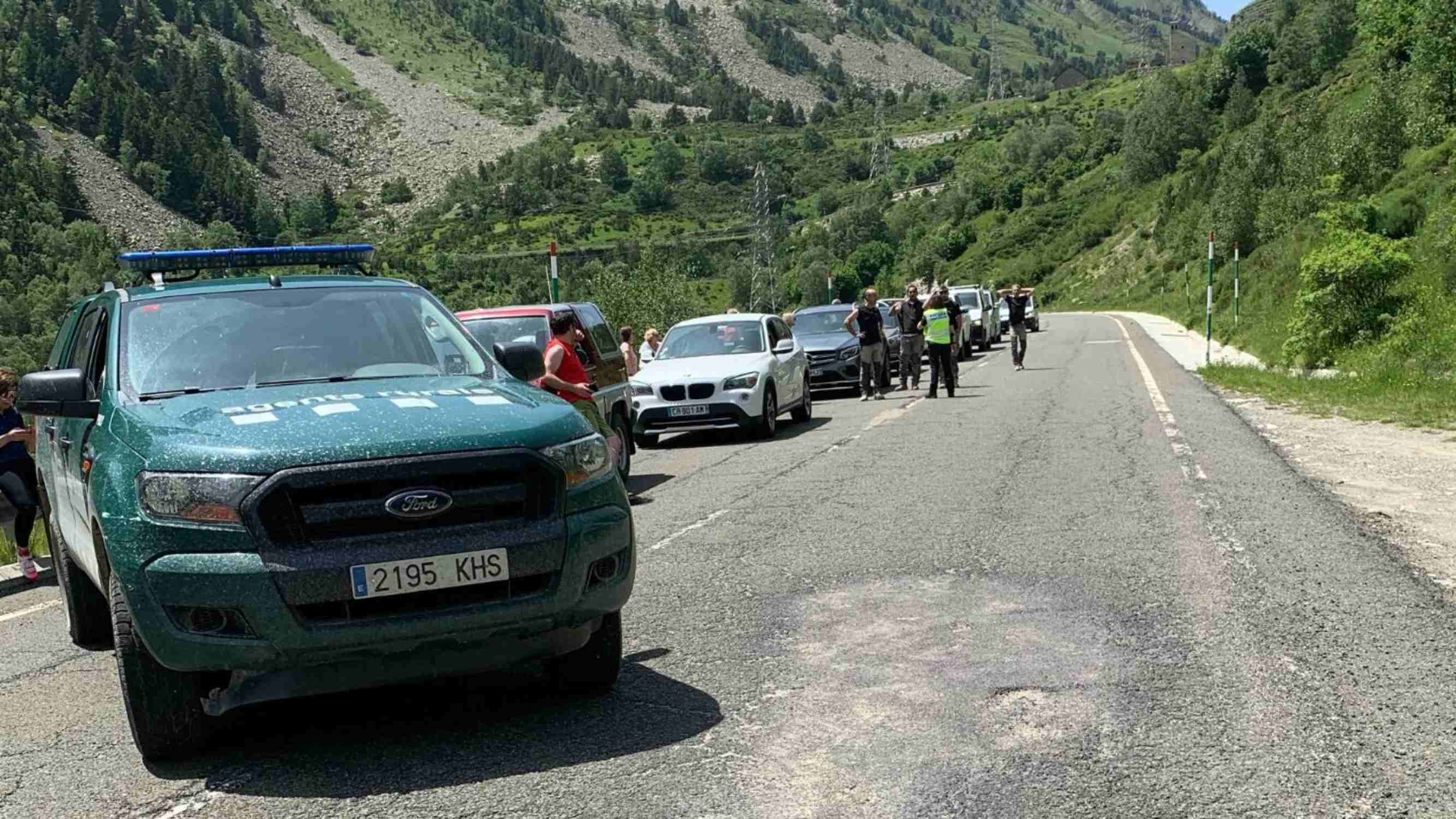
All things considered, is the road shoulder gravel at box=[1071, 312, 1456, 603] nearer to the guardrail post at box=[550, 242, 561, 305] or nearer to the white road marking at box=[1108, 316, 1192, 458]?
the white road marking at box=[1108, 316, 1192, 458]

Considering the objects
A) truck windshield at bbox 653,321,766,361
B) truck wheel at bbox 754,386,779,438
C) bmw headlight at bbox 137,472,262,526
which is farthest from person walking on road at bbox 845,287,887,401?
bmw headlight at bbox 137,472,262,526

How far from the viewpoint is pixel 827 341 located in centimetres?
2403

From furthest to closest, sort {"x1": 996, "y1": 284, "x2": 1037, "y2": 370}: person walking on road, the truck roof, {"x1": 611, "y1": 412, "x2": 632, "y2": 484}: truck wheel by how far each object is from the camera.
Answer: {"x1": 996, "y1": 284, "x2": 1037, "y2": 370}: person walking on road
{"x1": 611, "y1": 412, "x2": 632, "y2": 484}: truck wheel
the truck roof

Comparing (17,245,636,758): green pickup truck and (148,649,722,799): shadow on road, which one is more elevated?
(17,245,636,758): green pickup truck

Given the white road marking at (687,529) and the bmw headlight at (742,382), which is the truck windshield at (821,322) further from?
the white road marking at (687,529)

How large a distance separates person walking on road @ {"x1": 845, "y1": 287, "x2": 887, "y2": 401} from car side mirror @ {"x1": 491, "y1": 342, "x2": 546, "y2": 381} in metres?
15.8

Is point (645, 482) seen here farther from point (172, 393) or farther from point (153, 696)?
point (153, 696)

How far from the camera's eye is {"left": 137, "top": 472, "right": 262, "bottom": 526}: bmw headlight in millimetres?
4285

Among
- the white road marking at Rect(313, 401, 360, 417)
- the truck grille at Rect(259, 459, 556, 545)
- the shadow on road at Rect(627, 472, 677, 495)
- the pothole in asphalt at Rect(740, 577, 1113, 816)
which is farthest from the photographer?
the shadow on road at Rect(627, 472, 677, 495)

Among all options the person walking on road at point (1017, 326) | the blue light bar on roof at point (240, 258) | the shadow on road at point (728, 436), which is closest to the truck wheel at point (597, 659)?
the blue light bar on roof at point (240, 258)

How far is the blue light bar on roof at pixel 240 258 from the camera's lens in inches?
275

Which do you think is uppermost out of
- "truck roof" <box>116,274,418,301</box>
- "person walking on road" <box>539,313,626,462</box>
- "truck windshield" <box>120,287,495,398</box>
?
"truck roof" <box>116,274,418,301</box>

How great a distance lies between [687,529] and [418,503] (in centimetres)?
503

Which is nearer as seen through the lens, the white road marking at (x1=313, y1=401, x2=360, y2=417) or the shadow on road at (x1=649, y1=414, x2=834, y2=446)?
the white road marking at (x1=313, y1=401, x2=360, y2=417)
